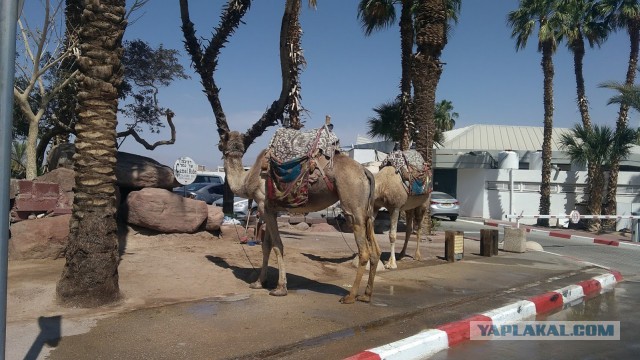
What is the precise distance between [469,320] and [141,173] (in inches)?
283

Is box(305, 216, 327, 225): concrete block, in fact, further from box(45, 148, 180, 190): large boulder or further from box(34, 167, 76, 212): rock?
box(34, 167, 76, 212): rock

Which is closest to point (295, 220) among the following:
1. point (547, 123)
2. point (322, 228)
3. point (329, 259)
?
point (322, 228)

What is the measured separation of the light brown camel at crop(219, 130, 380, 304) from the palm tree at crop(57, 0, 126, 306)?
181 centimetres

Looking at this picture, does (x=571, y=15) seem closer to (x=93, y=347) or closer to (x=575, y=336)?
(x=575, y=336)

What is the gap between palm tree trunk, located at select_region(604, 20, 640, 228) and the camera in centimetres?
2653

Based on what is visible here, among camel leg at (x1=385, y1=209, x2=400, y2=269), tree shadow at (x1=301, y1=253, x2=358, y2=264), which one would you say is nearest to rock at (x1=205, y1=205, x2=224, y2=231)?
tree shadow at (x1=301, y1=253, x2=358, y2=264)

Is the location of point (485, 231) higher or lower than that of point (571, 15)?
lower

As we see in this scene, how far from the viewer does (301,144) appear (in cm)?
789

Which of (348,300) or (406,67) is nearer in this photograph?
(348,300)

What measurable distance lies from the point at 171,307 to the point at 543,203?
25.6 meters

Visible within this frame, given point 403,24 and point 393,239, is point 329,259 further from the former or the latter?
point 403,24

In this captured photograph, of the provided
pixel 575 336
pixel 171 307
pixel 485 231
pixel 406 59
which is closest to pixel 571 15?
pixel 406 59

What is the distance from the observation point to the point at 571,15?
2880cm

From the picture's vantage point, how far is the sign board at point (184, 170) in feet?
46.5
